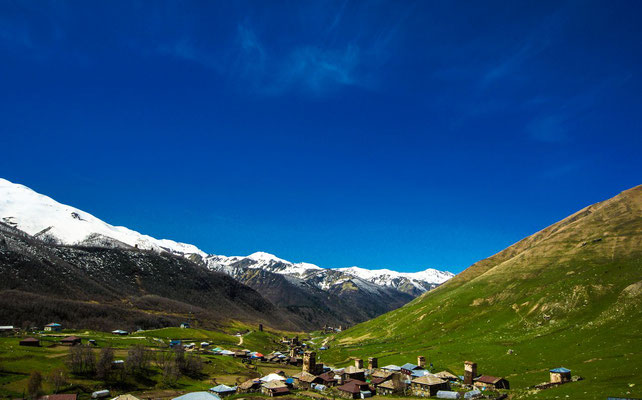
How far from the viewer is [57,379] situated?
83938mm

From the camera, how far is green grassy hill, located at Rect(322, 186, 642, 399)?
81938 millimetres

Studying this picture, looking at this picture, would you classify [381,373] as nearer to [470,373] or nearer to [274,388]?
[470,373]

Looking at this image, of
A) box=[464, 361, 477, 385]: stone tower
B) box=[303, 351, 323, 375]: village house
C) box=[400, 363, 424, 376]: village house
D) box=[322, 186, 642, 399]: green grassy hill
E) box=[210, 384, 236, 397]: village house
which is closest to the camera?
box=[322, 186, 642, 399]: green grassy hill

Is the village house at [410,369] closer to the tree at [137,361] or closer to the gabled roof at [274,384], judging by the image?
the gabled roof at [274,384]

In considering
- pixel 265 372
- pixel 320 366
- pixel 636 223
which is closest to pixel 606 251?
pixel 636 223

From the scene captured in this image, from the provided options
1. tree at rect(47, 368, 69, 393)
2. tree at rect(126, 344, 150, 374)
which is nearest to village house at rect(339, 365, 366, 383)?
tree at rect(126, 344, 150, 374)

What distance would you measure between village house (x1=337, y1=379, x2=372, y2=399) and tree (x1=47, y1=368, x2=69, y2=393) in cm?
5979

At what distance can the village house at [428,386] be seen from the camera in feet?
274

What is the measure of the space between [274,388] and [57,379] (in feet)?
151

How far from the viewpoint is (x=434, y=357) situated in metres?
120

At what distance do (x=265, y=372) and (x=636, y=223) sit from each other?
175788mm

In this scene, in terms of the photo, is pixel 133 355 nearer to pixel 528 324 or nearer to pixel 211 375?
pixel 211 375

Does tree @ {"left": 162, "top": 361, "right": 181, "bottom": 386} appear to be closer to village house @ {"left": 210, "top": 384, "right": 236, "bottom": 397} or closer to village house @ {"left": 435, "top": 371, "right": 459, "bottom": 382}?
village house @ {"left": 210, "top": 384, "right": 236, "bottom": 397}

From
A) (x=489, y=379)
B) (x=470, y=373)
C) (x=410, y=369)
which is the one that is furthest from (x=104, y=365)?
(x=489, y=379)
